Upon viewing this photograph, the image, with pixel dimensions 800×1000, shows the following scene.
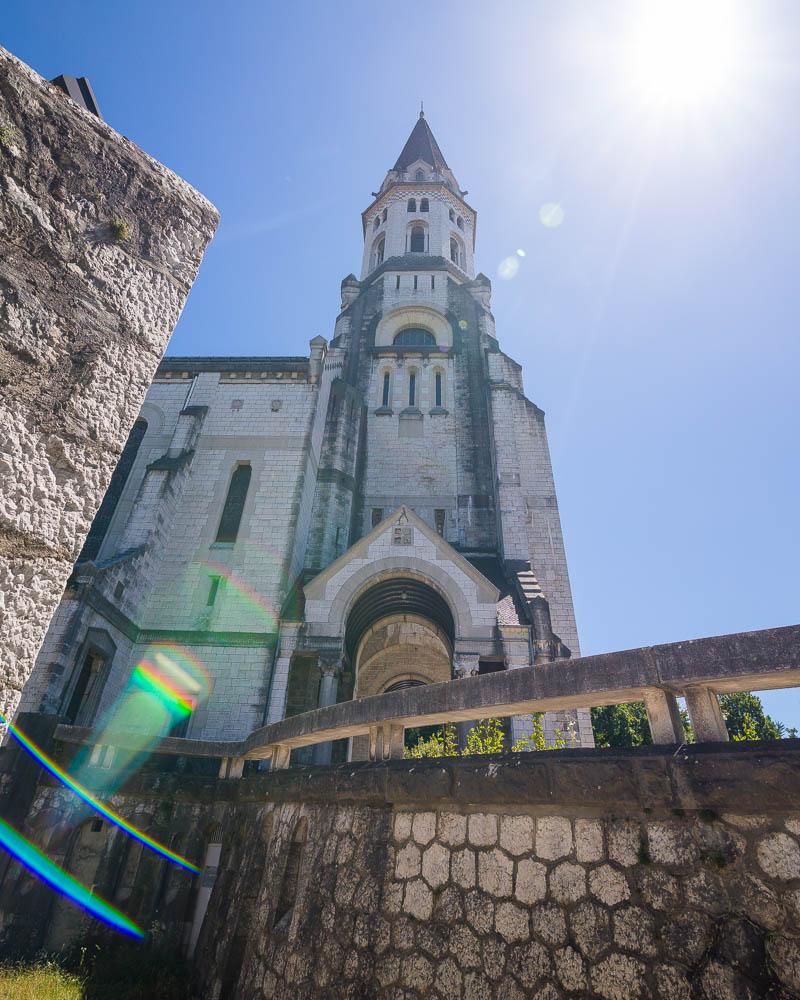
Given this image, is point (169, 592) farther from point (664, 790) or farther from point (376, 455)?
point (664, 790)

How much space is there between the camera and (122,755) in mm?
8539

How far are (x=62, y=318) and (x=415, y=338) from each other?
23.0 meters

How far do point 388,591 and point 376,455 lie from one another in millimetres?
7077

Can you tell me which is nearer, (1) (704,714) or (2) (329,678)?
(1) (704,714)

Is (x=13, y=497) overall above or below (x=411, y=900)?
above

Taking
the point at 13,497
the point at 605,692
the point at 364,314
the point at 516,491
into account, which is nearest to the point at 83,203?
the point at 13,497

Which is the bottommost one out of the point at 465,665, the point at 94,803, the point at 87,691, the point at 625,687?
the point at 94,803

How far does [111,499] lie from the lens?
14961 millimetres

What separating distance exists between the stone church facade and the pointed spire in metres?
10.6

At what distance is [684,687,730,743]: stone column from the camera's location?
268 cm

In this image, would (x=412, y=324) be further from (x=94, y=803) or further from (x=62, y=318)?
(x=62, y=318)

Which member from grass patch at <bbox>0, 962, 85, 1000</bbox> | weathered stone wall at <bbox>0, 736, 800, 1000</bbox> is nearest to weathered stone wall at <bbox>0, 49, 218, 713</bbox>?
weathered stone wall at <bbox>0, 736, 800, 1000</bbox>

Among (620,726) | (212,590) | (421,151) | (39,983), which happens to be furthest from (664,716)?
(421,151)

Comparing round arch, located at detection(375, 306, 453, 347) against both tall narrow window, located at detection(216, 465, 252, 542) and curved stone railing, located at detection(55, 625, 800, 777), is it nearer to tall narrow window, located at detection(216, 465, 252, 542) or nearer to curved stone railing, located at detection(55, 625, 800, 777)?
tall narrow window, located at detection(216, 465, 252, 542)
